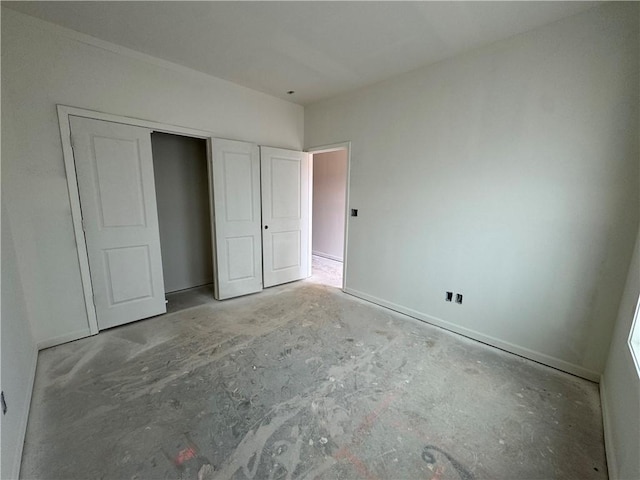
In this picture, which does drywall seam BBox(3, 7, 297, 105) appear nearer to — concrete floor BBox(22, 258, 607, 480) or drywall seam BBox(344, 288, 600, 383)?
concrete floor BBox(22, 258, 607, 480)

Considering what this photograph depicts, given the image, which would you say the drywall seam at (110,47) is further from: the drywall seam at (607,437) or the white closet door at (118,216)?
the drywall seam at (607,437)

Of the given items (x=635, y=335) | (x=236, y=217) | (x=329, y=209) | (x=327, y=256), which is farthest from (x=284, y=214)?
(x=635, y=335)

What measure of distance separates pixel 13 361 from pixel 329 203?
482 centimetres

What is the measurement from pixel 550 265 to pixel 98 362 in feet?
12.3

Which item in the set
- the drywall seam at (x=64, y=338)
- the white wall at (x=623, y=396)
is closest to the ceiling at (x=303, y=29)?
the white wall at (x=623, y=396)

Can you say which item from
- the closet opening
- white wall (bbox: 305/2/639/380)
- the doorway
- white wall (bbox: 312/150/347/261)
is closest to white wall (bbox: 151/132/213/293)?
the closet opening

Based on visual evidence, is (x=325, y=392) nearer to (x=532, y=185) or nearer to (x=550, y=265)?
(x=550, y=265)

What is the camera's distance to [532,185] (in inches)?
85.5

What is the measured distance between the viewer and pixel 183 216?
12.2 feet

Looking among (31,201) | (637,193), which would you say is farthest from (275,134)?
(637,193)

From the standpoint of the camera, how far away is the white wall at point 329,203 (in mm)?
5446

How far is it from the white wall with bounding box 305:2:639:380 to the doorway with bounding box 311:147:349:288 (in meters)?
2.17

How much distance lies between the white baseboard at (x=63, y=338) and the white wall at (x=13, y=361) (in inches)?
4.8

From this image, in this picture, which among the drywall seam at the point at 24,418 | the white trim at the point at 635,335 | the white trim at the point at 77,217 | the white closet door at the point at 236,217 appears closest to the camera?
the drywall seam at the point at 24,418
